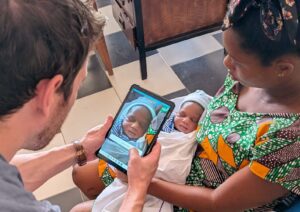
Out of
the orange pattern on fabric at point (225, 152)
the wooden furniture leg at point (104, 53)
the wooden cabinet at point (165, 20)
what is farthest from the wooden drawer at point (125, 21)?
the orange pattern on fabric at point (225, 152)

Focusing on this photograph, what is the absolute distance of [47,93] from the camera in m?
0.75

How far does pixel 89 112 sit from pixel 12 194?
127 cm

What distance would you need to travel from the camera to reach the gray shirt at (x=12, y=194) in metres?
0.71

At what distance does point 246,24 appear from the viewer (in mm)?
901

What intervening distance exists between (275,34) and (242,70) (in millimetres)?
155

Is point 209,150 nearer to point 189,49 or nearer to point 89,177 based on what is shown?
point 89,177

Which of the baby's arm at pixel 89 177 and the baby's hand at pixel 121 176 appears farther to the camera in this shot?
the baby's arm at pixel 89 177

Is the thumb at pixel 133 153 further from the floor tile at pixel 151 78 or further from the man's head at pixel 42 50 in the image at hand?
the floor tile at pixel 151 78

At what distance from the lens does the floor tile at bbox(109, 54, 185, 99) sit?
204cm

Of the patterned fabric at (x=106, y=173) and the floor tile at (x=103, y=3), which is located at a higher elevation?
the patterned fabric at (x=106, y=173)

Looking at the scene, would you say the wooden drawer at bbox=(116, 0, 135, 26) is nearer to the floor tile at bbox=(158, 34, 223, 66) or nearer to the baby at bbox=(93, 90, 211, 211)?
the floor tile at bbox=(158, 34, 223, 66)

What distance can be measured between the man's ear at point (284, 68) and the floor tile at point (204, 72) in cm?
104

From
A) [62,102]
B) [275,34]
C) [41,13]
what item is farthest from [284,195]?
[41,13]

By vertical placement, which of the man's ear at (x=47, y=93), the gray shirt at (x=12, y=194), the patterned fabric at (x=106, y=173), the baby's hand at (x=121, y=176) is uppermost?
the man's ear at (x=47, y=93)
